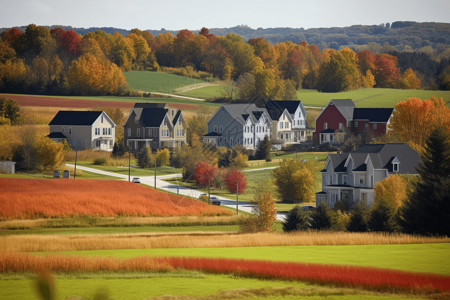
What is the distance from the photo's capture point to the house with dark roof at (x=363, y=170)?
212 feet

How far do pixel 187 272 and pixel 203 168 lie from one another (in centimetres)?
5378

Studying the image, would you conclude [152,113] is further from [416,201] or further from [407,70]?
[407,70]

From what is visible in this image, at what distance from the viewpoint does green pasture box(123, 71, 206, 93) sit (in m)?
143

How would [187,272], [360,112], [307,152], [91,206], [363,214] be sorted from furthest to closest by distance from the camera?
[360,112] < [307,152] < [91,206] < [363,214] < [187,272]

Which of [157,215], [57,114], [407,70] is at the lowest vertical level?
[157,215]

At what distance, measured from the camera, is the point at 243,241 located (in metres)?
39.9

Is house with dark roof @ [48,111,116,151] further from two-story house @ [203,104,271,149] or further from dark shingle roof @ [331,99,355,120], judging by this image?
dark shingle roof @ [331,99,355,120]

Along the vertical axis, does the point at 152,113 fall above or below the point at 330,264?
above

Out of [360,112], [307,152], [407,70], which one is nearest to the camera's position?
[307,152]

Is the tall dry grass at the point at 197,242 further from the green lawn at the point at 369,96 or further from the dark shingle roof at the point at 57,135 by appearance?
the green lawn at the point at 369,96

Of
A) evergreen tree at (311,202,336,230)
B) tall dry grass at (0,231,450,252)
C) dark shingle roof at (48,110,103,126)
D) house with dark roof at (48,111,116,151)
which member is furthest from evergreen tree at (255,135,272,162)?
tall dry grass at (0,231,450,252)

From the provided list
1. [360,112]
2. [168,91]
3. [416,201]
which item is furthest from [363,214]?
[168,91]

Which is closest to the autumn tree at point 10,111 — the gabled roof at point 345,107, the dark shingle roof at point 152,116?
the dark shingle roof at point 152,116

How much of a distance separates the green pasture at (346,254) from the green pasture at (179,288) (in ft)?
15.0
